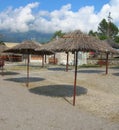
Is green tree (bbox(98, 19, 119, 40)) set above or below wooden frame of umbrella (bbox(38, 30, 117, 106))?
above

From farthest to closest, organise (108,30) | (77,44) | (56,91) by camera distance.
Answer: (108,30) → (56,91) → (77,44)

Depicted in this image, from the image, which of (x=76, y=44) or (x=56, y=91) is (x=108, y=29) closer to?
(x=56, y=91)

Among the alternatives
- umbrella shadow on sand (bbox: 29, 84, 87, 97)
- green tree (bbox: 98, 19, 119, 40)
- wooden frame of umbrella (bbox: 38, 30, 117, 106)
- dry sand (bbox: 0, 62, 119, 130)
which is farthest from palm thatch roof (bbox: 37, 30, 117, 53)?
green tree (bbox: 98, 19, 119, 40)

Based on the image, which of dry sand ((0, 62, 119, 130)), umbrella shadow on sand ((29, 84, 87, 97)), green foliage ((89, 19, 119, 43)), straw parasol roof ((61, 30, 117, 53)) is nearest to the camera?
dry sand ((0, 62, 119, 130))

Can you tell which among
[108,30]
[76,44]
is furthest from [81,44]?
[108,30]

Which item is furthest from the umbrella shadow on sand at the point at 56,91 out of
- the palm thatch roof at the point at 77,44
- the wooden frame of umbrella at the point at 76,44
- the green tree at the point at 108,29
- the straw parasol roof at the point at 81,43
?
the green tree at the point at 108,29

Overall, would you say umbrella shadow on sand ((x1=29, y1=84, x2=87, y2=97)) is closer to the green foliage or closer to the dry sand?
the dry sand

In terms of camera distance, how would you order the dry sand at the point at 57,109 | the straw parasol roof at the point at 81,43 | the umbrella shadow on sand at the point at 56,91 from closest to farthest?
1. the dry sand at the point at 57,109
2. the straw parasol roof at the point at 81,43
3. the umbrella shadow on sand at the point at 56,91

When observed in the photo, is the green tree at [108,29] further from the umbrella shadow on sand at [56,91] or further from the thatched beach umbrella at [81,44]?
the thatched beach umbrella at [81,44]

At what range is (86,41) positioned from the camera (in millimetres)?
15227

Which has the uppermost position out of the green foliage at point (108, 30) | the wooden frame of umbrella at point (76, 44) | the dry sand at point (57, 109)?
the green foliage at point (108, 30)

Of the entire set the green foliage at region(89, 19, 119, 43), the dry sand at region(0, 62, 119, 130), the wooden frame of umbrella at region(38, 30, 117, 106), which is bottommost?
the dry sand at region(0, 62, 119, 130)

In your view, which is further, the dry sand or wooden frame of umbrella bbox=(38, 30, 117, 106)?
wooden frame of umbrella bbox=(38, 30, 117, 106)

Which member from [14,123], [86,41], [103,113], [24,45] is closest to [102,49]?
[86,41]
